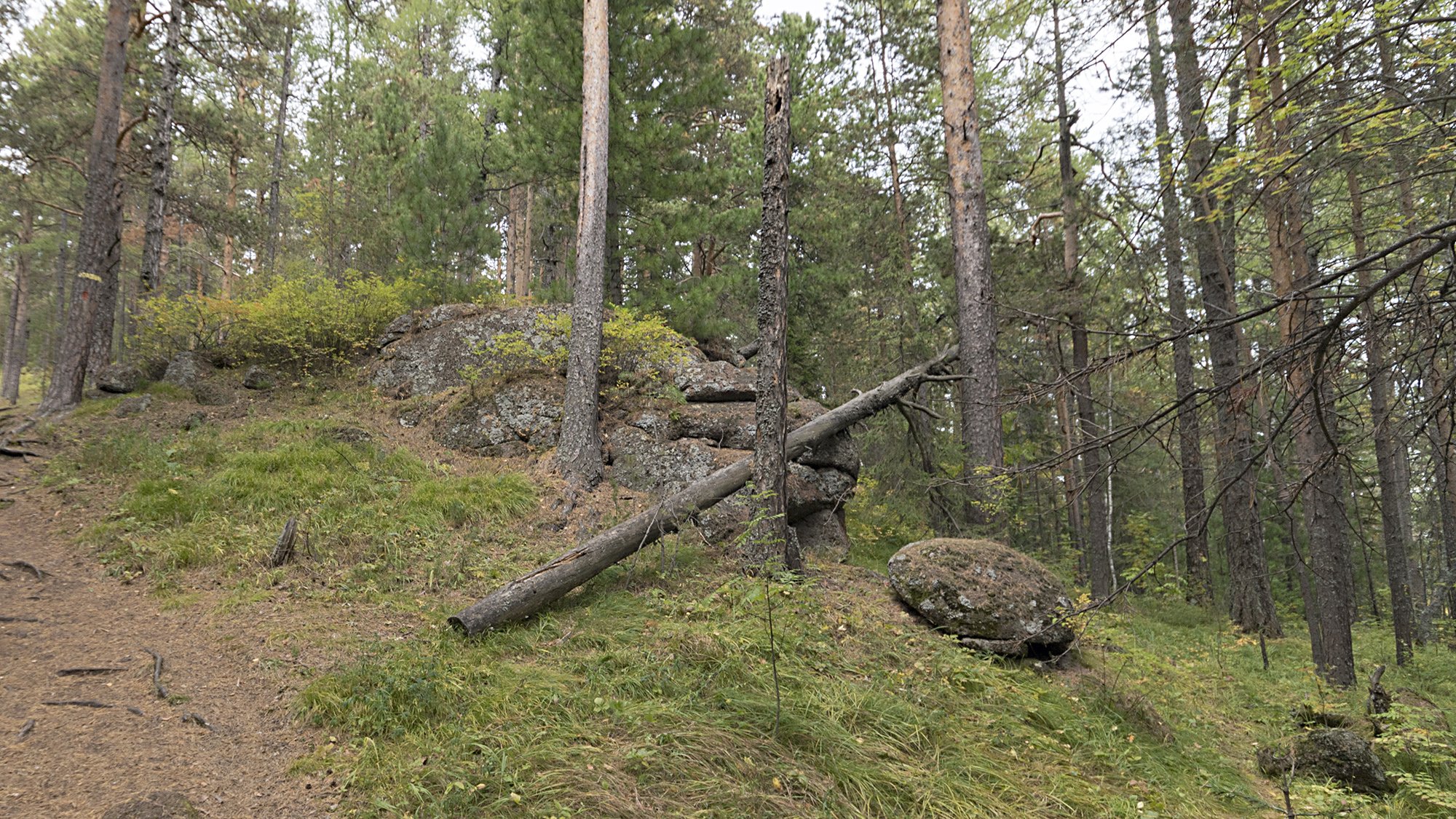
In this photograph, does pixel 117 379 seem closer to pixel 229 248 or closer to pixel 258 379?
pixel 258 379

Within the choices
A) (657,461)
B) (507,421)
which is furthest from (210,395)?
(657,461)

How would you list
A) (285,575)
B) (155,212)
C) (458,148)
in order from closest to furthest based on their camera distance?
(285,575)
(155,212)
(458,148)

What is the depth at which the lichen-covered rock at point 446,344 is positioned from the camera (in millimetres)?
11688

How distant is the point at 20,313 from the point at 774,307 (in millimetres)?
37724

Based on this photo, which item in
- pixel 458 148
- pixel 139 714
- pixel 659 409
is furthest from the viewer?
pixel 458 148

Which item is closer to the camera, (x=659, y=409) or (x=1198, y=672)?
(x=1198, y=672)

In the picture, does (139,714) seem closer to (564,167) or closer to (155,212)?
(564,167)

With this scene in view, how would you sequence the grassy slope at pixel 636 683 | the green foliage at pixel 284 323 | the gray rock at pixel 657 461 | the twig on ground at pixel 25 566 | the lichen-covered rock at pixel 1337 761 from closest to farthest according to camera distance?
the grassy slope at pixel 636 683, the lichen-covered rock at pixel 1337 761, the twig on ground at pixel 25 566, the gray rock at pixel 657 461, the green foliage at pixel 284 323

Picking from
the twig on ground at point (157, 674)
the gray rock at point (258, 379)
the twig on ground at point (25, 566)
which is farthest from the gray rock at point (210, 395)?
the twig on ground at point (157, 674)

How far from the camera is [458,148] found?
14.2 metres

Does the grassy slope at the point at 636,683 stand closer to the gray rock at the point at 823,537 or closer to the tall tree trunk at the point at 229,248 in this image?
the gray rock at the point at 823,537

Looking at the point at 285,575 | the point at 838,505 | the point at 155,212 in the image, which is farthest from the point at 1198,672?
the point at 155,212

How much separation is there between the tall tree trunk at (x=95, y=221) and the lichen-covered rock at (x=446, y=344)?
4334 millimetres

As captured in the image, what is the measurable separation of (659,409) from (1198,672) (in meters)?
8.00
